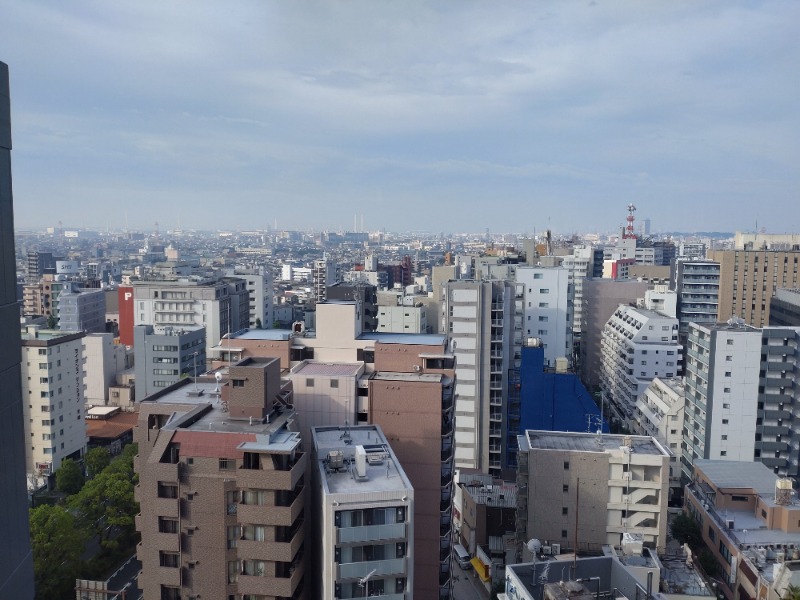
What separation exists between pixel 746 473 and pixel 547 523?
529cm

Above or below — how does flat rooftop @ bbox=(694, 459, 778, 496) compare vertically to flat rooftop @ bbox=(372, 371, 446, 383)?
below

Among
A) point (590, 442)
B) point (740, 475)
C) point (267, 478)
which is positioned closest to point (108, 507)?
point (267, 478)

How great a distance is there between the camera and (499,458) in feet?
63.3

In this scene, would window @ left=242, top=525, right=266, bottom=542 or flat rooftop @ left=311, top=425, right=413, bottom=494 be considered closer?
window @ left=242, top=525, right=266, bottom=542

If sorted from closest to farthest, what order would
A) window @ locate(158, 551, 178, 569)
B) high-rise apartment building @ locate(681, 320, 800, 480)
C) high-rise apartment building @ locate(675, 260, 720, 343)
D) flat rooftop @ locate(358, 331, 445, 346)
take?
1. window @ locate(158, 551, 178, 569)
2. flat rooftop @ locate(358, 331, 445, 346)
3. high-rise apartment building @ locate(681, 320, 800, 480)
4. high-rise apartment building @ locate(675, 260, 720, 343)

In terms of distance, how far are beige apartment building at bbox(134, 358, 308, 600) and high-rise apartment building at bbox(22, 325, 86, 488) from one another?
12.8m

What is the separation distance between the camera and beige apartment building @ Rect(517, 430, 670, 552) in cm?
1231

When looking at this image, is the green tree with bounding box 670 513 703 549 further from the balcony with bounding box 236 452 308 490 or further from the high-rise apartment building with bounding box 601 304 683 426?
the high-rise apartment building with bounding box 601 304 683 426

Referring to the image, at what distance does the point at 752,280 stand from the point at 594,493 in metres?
27.2

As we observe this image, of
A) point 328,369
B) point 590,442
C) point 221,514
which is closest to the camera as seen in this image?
point 221,514

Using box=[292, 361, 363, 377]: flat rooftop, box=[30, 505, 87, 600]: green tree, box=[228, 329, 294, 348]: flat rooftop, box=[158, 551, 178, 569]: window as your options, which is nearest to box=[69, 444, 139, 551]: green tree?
box=[30, 505, 87, 600]: green tree

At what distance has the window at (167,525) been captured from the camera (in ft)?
28.2

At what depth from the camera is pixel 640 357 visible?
1030 inches

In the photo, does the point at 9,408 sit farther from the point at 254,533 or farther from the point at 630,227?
the point at 630,227
